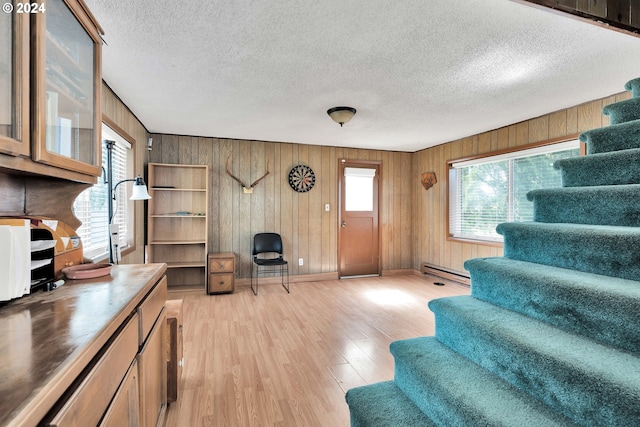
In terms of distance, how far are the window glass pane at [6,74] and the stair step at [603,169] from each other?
271 cm

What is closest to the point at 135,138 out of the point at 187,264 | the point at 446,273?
the point at 187,264

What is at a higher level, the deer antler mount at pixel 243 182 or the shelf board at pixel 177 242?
the deer antler mount at pixel 243 182

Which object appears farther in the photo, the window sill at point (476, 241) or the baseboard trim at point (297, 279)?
the baseboard trim at point (297, 279)

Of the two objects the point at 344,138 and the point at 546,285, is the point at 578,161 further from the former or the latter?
the point at 344,138

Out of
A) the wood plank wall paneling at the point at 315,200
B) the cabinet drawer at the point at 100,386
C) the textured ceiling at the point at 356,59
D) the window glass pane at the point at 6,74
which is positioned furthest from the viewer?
the wood plank wall paneling at the point at 315,200

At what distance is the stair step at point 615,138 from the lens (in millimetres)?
1807

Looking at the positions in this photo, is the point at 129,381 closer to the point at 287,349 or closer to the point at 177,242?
the point at 287,349

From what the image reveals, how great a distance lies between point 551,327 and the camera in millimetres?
1348

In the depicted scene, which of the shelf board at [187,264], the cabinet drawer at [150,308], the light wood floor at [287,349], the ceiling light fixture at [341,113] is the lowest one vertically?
the light wood floor at [287,349]

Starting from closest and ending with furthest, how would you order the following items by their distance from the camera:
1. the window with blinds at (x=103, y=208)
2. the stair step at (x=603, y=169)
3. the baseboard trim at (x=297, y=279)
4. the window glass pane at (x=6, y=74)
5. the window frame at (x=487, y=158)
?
the window glass pane at (x=6, y=74)
the stair step at (x=603, y=169)
the window with blinds at (x=103, y=208)
the window frame at (x=487, y=158)
the baseboard trim at (x=297, y=279)

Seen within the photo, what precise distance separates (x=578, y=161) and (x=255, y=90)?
101 inches

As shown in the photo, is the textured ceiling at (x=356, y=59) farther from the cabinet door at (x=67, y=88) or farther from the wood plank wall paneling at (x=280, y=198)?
the wood plank wall paneling at (x=280, y=198)

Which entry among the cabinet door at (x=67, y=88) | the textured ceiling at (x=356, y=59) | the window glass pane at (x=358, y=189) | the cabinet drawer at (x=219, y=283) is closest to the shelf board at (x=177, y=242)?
the cabinet drawer at (x=219, y=283)

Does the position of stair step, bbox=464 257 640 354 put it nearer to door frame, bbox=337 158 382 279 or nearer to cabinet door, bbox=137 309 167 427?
cabinet door, bbox=137 309 167 427
